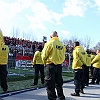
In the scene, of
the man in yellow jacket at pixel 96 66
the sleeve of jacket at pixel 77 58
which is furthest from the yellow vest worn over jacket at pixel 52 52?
the man in yellow jacket at pixel 96 66

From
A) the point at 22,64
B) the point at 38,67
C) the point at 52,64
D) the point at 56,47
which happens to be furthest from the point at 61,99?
the point at 22,64

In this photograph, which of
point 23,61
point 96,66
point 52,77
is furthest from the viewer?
point 23,61

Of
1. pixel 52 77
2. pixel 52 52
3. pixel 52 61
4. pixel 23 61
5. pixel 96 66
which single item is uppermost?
pixel 52 52

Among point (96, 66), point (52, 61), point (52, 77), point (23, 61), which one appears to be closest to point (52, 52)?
point (52, 61)

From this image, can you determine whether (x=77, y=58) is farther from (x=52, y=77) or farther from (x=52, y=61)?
(x=52, y=77)

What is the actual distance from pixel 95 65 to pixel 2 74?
647cm

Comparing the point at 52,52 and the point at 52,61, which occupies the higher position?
the point at 52,52

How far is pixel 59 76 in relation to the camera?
7.42 meters

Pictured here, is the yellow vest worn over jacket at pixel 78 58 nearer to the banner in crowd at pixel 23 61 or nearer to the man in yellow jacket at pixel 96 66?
the man in yellow jacket at pixel 96 66

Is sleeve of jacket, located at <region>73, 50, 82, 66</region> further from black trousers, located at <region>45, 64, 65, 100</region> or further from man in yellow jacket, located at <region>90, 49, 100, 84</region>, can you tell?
man in yellow jacket, located at <region>90, 49, 100, 84</region>

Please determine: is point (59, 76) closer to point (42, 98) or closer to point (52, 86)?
point (52, 86)

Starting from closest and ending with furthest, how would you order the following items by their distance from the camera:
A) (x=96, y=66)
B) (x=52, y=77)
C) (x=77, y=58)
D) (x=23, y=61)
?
(x=52, y=77)
(x=77, y=58)
(x=96, y=66)
(x=23, y=61)

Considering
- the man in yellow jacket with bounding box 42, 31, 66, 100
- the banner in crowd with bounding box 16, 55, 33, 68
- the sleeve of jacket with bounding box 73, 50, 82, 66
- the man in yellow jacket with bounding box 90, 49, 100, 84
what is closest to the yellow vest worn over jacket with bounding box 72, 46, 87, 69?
the sleeve of jacket with bounding box 73, 50, 82, 66

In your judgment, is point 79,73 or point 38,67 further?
point 38,67
